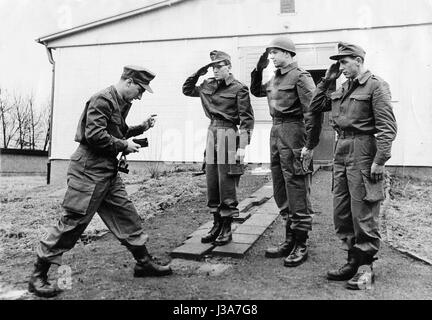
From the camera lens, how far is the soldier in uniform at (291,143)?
4204mm

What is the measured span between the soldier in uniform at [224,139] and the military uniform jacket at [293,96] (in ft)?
1.39

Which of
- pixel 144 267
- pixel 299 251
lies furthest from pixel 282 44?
pixel 144 267

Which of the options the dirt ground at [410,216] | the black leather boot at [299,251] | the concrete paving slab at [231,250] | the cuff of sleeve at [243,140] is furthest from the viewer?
the dirt ground at [410,216]

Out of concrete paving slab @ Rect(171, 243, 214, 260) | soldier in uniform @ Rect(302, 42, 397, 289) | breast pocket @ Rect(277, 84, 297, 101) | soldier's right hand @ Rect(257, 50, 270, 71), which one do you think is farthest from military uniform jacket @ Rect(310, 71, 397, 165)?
concrete paving slab @ Rect(171, 243, 214, 260)

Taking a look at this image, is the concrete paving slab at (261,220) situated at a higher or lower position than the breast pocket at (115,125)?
lower

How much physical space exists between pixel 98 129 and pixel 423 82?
8272mm

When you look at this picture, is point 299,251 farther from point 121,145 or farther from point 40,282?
point 40,282

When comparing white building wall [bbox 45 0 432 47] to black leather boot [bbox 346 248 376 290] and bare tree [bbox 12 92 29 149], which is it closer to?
black leather boot [bbox 346 248 376 290]

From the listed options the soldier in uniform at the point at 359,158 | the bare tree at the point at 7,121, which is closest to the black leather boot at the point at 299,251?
the soldier in uniform at the point at 359,158

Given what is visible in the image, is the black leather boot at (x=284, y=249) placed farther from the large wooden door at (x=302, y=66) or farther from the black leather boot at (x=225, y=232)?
the large wooden door at (x=302, y=66)

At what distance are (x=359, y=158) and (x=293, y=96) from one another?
3.33 feet

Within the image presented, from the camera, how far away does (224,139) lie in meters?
4.74
